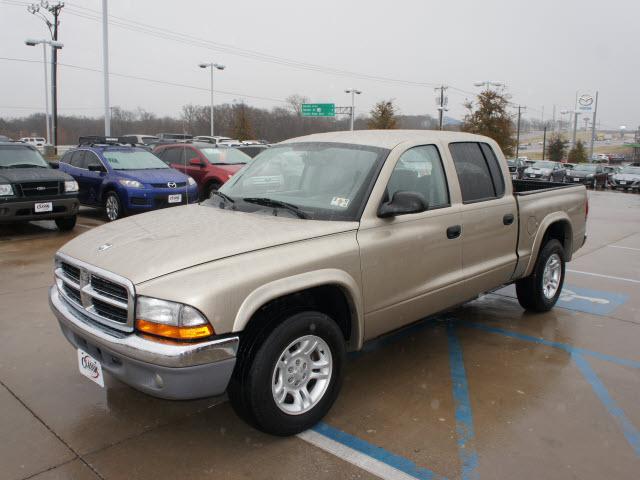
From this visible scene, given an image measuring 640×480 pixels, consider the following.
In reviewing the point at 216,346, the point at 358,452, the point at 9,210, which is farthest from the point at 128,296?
the point at 9,210

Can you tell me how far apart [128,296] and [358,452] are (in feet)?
5.20

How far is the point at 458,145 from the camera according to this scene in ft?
15.2

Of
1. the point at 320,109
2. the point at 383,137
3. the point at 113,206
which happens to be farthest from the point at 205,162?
the point at 320,109

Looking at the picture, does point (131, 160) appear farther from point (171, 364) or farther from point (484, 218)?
point (171, 364)

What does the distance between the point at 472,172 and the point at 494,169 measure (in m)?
0.41

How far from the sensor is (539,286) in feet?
18.4

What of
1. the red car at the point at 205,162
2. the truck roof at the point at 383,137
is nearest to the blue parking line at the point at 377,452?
the truck roof at the point at 383,137

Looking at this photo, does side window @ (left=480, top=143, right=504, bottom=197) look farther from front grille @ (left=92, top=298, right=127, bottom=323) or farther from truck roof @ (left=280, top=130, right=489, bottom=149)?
front grille @ (left=92, top=298, right=127, bottom=323)

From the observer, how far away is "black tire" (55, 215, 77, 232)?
10297 millimetres

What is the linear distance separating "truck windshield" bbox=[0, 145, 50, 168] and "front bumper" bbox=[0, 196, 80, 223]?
112cm

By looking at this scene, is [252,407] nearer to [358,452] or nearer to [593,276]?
[358,452]

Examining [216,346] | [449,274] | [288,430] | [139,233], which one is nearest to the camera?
[216,346]

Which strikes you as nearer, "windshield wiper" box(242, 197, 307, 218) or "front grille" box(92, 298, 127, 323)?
"front grille" box(92, 298, 127, 323)

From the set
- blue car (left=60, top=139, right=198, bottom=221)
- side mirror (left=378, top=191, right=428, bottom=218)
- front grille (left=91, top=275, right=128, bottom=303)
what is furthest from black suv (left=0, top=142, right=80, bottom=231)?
side mirror (left=378, top=191, right=428, bottom=218)
